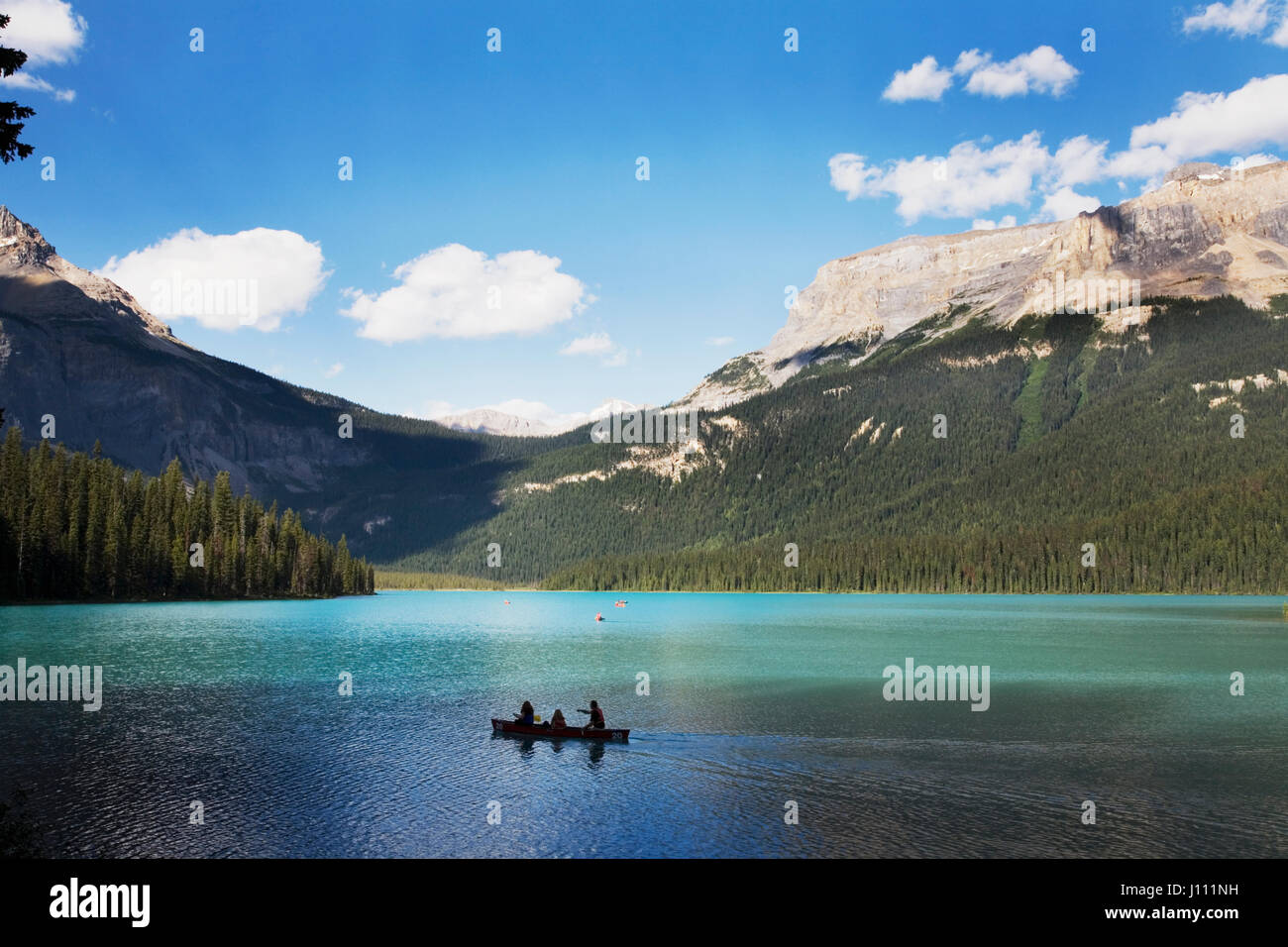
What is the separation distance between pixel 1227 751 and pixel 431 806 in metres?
36.7

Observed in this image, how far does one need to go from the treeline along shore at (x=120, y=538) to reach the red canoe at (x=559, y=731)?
11326 centimetres

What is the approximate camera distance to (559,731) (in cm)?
4606

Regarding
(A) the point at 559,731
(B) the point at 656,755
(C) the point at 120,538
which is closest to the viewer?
(B) the point at 656,755

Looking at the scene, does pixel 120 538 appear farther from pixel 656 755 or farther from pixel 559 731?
pixel 656 755

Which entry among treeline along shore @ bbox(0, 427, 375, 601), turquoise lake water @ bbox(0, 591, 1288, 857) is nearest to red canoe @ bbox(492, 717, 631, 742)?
turquoise lake water @ bbox(0, 591, 1288, 857)

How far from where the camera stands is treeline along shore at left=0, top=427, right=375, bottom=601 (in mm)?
130000

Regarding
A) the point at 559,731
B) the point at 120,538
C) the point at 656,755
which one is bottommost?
the point at 656,755

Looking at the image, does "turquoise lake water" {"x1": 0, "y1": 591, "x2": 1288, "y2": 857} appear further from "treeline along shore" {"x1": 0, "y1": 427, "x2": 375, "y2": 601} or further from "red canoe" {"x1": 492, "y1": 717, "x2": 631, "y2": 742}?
"treeline along shore" {"x1": 0, "y1": 427, "x2": 375, "y2": 601}

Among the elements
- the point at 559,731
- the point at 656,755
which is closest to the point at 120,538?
the point at 559,731

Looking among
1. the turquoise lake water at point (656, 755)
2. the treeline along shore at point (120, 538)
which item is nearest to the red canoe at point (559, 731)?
the turquoise lake water at point (656, 755)

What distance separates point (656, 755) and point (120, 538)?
128869 mm

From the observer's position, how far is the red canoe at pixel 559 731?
4469cm

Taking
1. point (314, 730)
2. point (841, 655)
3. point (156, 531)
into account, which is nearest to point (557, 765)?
point (314, 730)
